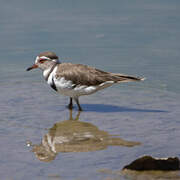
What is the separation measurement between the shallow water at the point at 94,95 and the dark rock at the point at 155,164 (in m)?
0.29

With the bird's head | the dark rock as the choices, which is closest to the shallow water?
the dark rock

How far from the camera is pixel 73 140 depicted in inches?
365

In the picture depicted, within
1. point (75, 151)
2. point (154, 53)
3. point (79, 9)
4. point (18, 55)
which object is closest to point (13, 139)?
point (75, 151)

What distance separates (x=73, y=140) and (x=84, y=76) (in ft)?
8.72

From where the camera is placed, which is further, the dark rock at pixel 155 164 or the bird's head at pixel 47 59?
the bird's head at pixel 47 59

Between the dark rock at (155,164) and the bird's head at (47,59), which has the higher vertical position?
the bird's head at (47,59)

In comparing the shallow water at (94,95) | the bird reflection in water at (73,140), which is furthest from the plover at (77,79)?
the bird reflection in water at (73,140)

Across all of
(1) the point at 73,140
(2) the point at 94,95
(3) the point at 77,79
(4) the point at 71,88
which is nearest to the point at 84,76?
(3) the point at 77,79

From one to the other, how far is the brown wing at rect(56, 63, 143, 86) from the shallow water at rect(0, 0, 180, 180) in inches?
26.4

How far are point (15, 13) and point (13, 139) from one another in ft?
32.8

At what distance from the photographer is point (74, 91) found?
11.5 metres

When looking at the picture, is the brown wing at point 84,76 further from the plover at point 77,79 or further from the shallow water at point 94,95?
the shallow water at point 94,95

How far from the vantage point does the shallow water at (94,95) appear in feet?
26.7

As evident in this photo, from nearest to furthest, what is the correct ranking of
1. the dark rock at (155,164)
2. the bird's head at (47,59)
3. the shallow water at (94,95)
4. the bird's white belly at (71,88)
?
the dark rock at (155,164) < the shallow water at (94,95) < the bird's white belly at (71,88) < the bird's head at (47,59)
